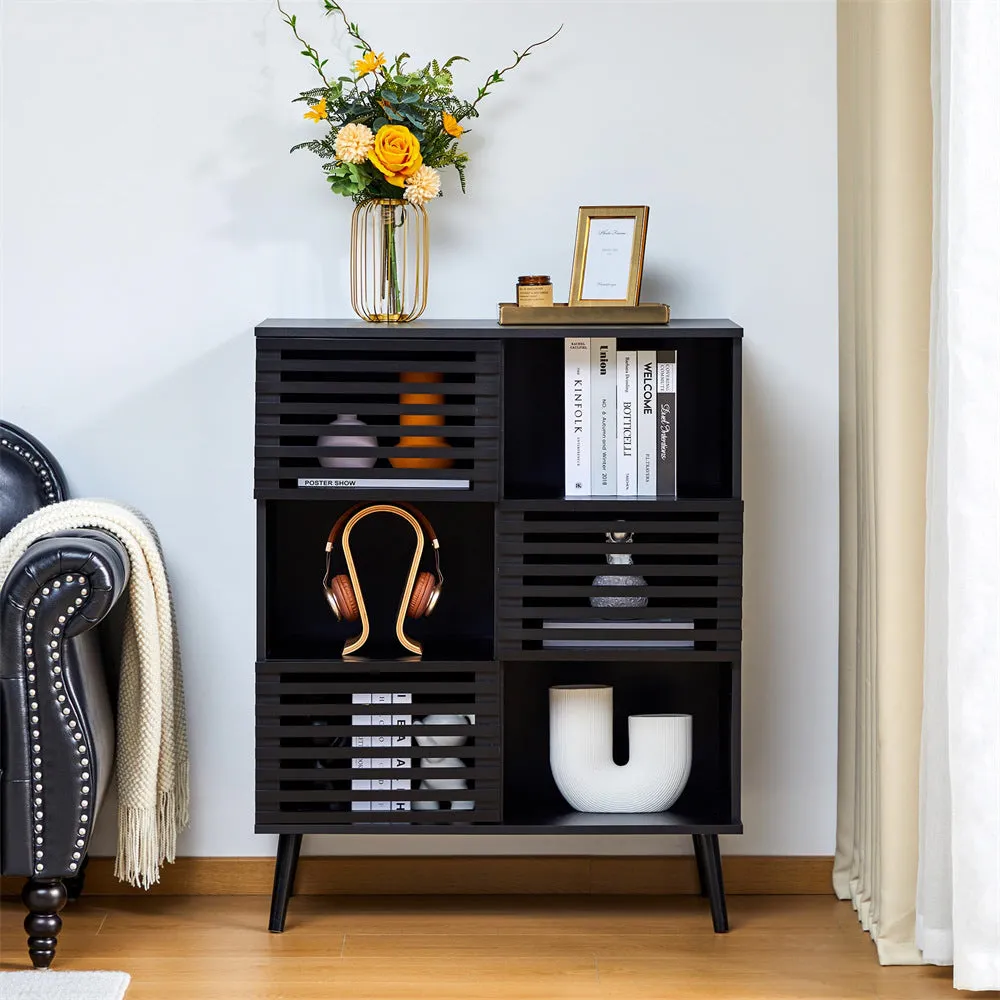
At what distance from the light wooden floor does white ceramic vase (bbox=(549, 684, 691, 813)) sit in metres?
0.26

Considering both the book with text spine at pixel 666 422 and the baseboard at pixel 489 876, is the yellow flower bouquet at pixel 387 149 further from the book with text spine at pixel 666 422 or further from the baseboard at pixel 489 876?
the baseboard at pixel 489 876

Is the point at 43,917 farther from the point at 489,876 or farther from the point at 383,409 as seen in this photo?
the point at 383,409

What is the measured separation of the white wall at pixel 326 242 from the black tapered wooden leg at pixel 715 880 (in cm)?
24

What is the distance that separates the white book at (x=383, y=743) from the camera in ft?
7.30

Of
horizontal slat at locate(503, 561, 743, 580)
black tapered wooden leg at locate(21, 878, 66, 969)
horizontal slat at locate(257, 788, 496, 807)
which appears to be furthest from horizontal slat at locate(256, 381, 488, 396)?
black tapered wooden leg at locate(21, 878, 66, 969)

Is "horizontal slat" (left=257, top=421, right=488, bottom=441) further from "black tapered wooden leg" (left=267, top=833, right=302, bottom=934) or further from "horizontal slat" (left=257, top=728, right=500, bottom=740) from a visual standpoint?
"black tapered wooden leg" (left=267, top=833, right=302, bottom=934)

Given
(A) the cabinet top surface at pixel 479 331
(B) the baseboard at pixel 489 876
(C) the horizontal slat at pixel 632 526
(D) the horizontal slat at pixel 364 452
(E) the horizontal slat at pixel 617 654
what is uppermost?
(A) the cabinet top surface at pixel 479 331

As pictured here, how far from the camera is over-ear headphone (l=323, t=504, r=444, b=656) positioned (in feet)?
7.32

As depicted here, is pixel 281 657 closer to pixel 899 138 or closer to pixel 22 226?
pixel 22 226

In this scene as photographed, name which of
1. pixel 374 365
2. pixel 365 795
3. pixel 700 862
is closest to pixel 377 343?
pixel 374 365

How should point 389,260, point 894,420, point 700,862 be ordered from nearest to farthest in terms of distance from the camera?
point 894,420 → point 389,260 → point 700,862

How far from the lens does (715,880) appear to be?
2273 mm

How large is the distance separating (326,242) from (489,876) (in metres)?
1.37

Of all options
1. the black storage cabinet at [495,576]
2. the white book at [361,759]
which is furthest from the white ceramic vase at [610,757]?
the white book at [361,759]
